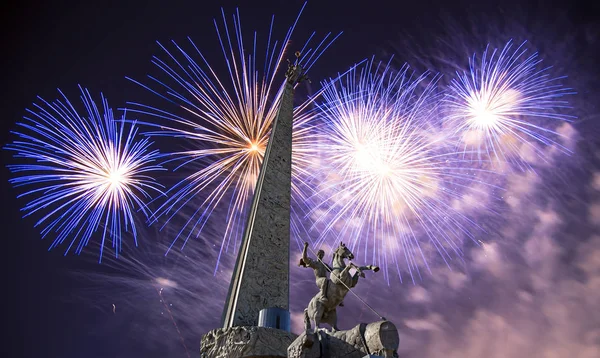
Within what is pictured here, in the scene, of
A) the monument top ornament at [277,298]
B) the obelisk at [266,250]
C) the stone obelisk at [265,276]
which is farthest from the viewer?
the obelisk at [266,250]

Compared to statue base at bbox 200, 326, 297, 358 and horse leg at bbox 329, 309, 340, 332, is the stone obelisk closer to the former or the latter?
statue base at bbox 200, 326, 297, 358

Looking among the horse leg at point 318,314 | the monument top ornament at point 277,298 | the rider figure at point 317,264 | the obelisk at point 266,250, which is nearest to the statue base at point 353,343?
the monument top ornament at point 277,298

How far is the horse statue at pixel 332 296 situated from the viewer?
747cm

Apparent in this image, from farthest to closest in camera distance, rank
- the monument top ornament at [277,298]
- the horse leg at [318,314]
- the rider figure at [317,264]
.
A: the rider figure at [317,264] < the horse leg at [318,314] < the monument top ornament at [277,298]

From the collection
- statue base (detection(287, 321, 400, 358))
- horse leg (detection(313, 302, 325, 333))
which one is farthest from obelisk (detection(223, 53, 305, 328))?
statue base (detection(287, 321, 400, 358))

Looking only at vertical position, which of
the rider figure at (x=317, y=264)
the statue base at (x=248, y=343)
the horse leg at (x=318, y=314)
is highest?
the rider figure at (x=317, y=264)

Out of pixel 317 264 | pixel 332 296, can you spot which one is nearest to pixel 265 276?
pixel 317 264

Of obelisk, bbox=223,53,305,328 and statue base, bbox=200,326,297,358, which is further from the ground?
obelisk, bbox=223,53,305,328

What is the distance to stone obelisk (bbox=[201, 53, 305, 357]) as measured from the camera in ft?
26.0

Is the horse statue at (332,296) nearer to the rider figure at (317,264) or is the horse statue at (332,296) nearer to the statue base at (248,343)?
the rider figure at (317,264)

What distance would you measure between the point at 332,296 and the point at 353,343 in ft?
9.17

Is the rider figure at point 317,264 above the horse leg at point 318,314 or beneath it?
above

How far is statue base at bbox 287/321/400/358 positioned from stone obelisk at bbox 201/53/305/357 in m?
3.00

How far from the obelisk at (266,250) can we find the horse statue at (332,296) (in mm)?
1471
